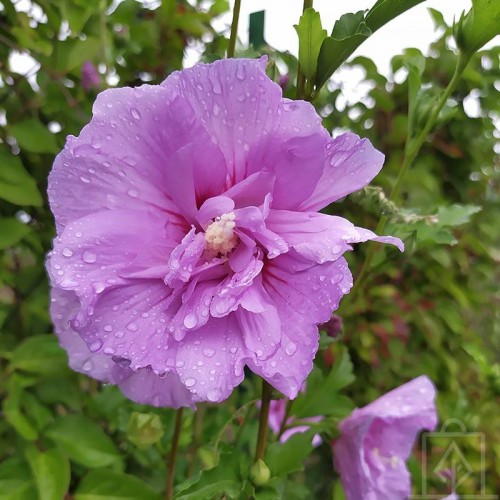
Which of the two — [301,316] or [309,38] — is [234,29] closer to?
[309,38]

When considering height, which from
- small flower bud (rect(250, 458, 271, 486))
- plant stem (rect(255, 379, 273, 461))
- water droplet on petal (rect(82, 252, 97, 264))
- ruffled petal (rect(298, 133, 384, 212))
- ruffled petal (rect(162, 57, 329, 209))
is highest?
ruffled petal (rect(162, 57, 329, 209))

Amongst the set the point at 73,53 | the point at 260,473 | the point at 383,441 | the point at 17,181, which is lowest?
the point at 383,441

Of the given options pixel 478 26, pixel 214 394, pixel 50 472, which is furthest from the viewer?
pixel 50 472

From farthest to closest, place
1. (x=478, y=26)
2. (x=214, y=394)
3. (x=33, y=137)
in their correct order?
(x=33, y=137)
(x=478, y=26)
(x=214, y=394)

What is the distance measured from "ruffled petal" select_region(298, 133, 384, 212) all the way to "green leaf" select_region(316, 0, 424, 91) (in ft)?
0.29

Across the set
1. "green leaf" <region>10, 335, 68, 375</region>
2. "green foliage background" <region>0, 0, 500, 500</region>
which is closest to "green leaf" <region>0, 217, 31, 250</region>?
"green foliage background" <region>0, 0, 500, 500</region>

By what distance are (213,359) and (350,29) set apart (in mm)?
268

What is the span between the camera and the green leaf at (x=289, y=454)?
1.68 ft

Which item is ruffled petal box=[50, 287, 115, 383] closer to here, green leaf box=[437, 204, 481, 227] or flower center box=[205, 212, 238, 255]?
flower center box=[205, 212, 238, 255]

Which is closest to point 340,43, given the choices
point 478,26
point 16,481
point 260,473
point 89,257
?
point 478,26

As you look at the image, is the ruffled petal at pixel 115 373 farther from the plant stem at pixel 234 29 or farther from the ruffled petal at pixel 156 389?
the plant stem at pixel 234 29

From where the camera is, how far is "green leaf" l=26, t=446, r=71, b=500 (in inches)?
22.3

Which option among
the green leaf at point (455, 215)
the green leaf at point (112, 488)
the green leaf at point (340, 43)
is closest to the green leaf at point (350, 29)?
the green leaf at point (340, 43)

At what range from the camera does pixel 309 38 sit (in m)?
0.41
